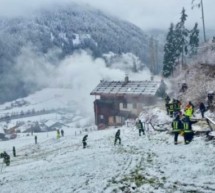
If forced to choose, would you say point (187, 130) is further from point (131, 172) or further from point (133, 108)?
point (133, 108)

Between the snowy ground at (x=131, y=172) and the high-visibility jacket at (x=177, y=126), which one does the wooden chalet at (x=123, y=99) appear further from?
the high-visibility jacket at (x=177, y=126)

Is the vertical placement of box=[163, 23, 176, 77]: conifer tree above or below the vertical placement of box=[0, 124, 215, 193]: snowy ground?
above

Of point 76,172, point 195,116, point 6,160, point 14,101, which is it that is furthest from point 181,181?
point 14,101

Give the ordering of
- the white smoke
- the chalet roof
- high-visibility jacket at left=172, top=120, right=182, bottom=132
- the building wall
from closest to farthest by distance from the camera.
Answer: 1. high-visibility jacket at left=172, top=120, right=182, bottom=132
2. the chalet roof
3. the building wall
4. the white smoke

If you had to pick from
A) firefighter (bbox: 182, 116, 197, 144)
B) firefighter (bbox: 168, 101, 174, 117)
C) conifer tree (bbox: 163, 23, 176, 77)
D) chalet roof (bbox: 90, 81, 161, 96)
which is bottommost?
firefighter (bbox: 182, 116, 197, 144)

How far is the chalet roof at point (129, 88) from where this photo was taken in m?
61.7

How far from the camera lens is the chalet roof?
6169cm

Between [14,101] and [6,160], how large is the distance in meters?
154

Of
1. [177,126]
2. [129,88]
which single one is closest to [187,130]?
[177,126]

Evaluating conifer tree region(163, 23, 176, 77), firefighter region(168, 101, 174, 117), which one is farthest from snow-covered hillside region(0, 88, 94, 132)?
firefighter region(168, 101, 174, 117)

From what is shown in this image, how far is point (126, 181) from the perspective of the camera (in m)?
17.9

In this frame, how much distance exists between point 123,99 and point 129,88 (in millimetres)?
2236

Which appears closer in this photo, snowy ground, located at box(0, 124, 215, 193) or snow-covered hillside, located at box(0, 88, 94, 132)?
snowy ground, located at box(0, 124, 215, 193)

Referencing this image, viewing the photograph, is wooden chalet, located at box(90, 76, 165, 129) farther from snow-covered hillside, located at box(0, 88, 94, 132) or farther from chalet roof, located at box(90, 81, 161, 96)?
snow-covered hillside, located at box(0, 88, 94, 132)
